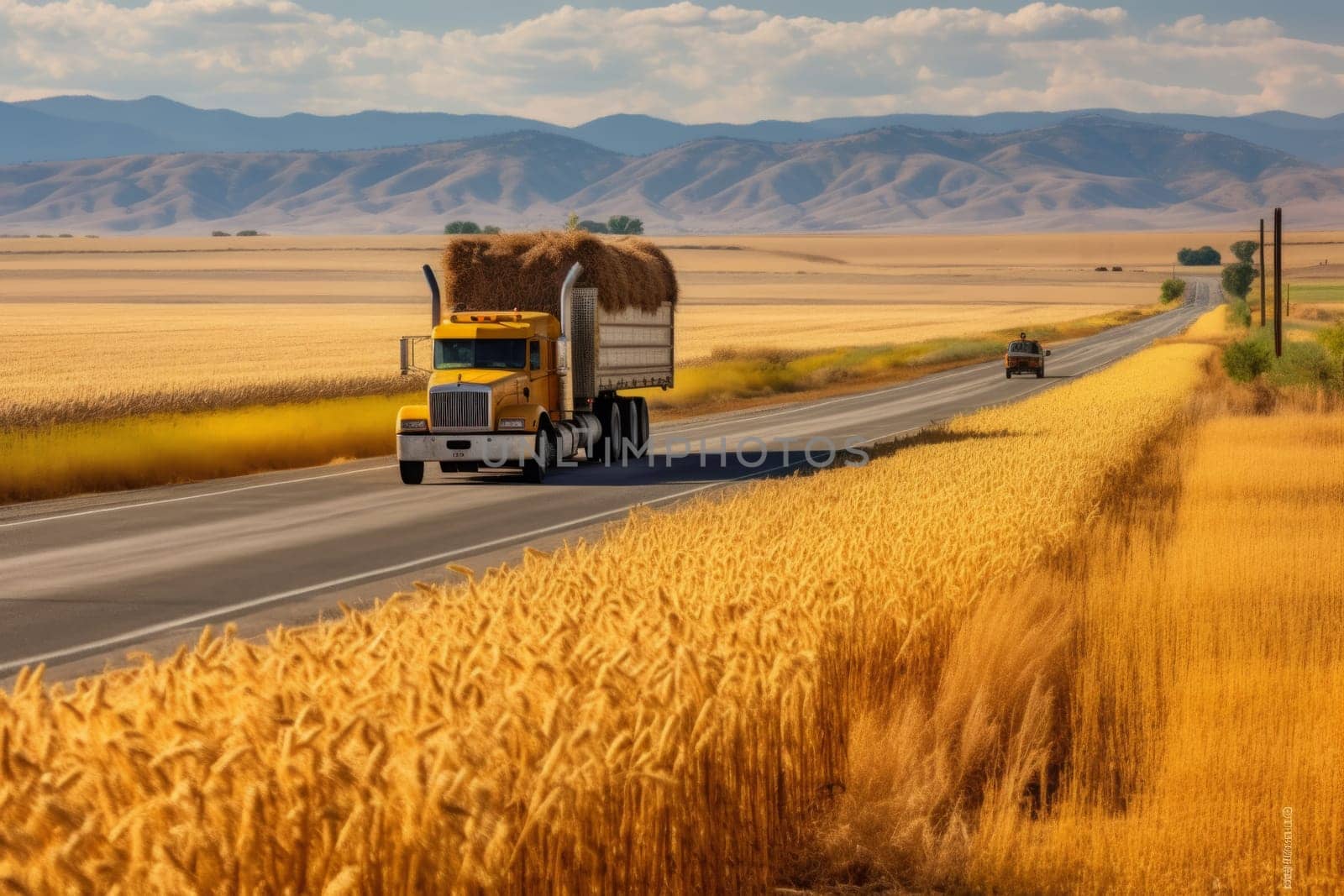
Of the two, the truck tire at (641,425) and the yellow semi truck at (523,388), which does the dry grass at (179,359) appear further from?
the truck tire at (641,425)

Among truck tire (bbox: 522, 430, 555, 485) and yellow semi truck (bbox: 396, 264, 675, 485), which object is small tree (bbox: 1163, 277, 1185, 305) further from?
truck tire (bbox: 522, 430, 555, 485)

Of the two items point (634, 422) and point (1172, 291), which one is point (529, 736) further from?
point (1172, 291)

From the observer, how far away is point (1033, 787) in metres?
7.29

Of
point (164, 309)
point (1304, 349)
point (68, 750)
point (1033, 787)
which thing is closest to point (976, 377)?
point (1304, 349)

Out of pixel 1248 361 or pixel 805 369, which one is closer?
pixel 1248 361

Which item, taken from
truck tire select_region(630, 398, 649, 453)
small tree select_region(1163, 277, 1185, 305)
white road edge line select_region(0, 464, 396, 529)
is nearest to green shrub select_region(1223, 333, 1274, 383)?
truck tire select_region(630, 398, 649, 453)

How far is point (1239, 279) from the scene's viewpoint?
538 ft

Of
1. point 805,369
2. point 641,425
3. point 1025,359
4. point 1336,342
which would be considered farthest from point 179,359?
point 1336,342

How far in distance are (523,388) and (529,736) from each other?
2119 centimetres

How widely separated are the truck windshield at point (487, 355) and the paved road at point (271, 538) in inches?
72.8

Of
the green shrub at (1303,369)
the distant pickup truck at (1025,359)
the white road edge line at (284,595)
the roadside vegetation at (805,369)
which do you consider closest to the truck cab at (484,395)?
the white road edge line at (284,595)

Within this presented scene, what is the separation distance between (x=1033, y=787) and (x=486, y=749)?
3878 mm

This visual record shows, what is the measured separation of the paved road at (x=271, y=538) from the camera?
42.2 feet

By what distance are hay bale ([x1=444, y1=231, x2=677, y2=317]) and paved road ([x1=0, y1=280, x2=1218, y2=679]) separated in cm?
300
